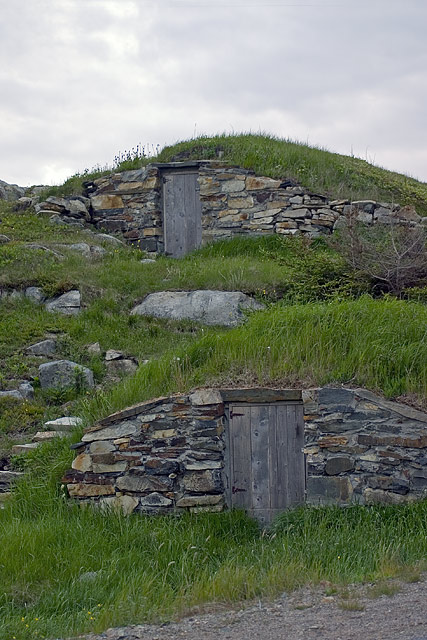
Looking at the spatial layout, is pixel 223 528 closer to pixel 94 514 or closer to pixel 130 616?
pixel 94 514

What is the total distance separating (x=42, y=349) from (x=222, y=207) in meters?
6.24

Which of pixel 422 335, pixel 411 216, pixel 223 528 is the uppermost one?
pixel 411 216

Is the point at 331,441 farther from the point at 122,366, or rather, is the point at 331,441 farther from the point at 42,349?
the point at 42,349

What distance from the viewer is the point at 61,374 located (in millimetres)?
9922

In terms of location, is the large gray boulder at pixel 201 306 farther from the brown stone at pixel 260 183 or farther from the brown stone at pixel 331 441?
the brown stone at pixel 260 183

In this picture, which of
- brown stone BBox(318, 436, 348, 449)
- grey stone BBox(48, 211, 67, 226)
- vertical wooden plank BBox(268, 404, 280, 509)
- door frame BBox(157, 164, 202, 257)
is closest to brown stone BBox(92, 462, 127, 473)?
vertical wooden plank BBox(268, 404, 280, 509)

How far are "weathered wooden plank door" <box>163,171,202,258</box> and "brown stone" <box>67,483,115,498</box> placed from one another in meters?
8.72

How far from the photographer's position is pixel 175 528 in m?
7.40

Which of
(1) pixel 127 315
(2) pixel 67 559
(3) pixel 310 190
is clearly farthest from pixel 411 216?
(2) pixel 67 559

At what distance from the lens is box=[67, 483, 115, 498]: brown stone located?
7.97 meters

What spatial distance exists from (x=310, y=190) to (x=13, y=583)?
10904mm

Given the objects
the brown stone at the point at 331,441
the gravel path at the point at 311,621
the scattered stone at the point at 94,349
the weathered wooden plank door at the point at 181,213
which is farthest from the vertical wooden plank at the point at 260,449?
the weathered wooden plank door at the point at 181,213

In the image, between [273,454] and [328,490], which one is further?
[273,454]

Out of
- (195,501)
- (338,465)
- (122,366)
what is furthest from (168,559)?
(122,366)
